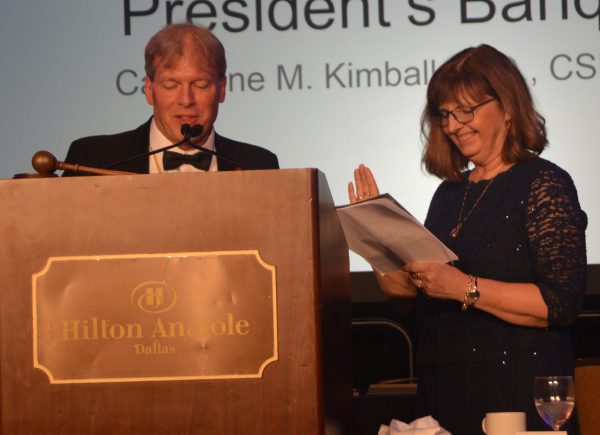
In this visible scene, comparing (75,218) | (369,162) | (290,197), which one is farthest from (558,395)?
(369,162)

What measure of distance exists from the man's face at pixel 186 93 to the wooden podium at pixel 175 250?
1.16 metres

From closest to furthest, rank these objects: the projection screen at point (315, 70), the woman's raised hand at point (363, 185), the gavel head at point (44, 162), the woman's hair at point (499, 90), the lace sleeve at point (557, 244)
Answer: the gavel head at point (44, 162) < the lace sleeve at point (557, 244) < the woman's raised hand at point (363, 185) < the woman's hair at point (499, 90) < the projection screen at point (315, 70)

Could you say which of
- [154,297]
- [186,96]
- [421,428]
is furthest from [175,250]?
[186,96]

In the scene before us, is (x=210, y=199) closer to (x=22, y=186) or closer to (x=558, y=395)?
(x=22, y=186)

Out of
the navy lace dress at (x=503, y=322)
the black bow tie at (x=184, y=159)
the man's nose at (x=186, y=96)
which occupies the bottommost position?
the navy lace dress at (x=503, y=322)

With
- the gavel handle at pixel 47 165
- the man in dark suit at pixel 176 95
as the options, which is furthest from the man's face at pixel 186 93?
the gavel handle at pixel 47 165

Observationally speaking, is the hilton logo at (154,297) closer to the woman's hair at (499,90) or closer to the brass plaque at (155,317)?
the brass plaque at (155,317)

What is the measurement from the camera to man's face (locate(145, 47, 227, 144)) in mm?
2750

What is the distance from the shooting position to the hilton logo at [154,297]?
1.57 metres

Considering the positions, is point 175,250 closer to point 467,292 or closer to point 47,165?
point 47,165

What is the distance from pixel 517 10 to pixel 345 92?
73cm

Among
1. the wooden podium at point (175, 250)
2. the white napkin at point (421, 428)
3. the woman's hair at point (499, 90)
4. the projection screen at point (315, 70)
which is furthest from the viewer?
the projection screen at point (315, 70)

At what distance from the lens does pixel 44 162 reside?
5.76 feet

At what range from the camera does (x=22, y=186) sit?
1.61 m
